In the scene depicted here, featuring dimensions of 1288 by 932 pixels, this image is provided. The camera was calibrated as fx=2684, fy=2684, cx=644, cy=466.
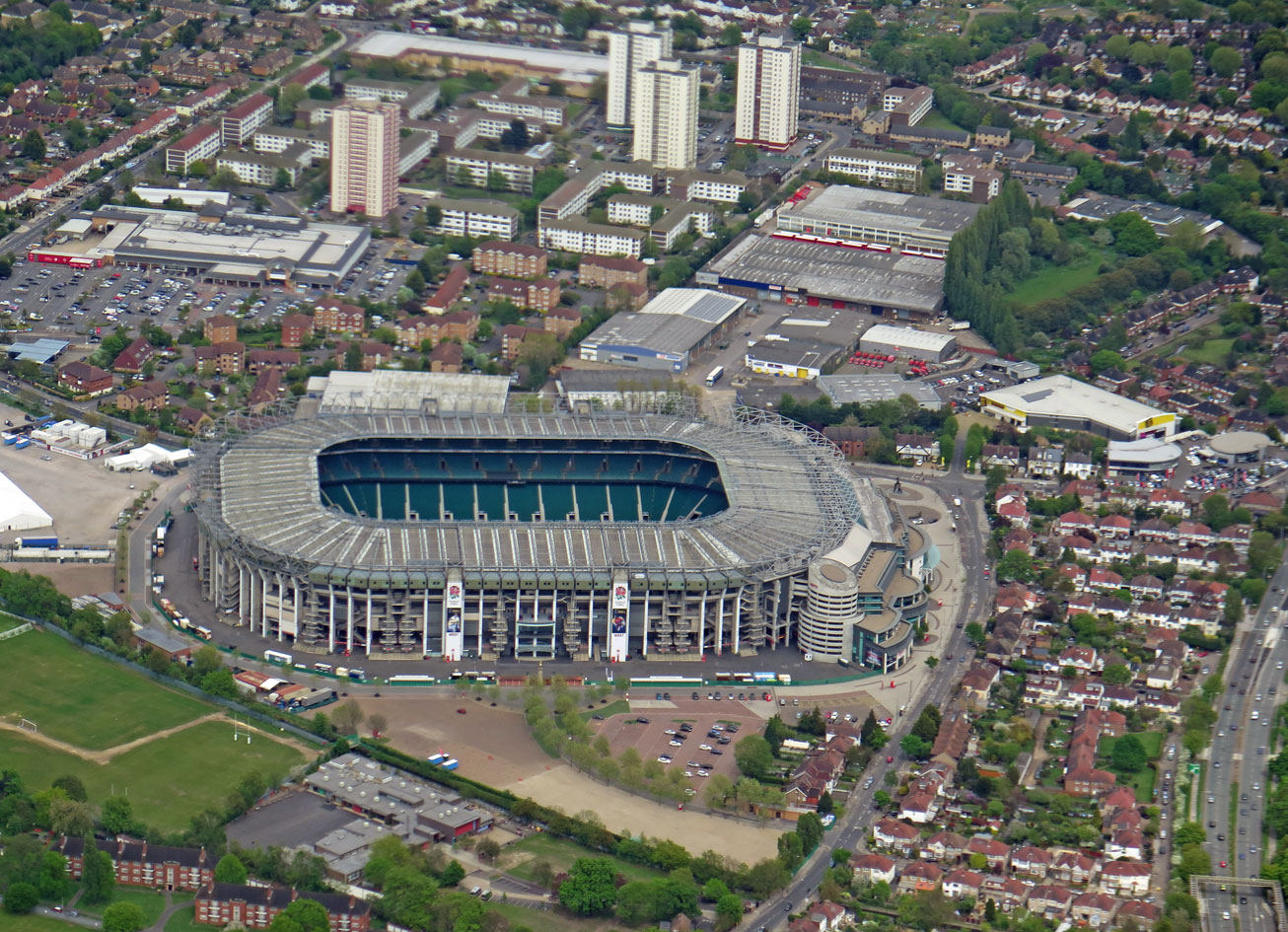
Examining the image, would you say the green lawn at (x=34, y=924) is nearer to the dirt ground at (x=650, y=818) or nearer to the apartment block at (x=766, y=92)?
the dirt ground at (x=650, y=818)

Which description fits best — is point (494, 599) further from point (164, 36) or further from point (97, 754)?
point (164, 36)

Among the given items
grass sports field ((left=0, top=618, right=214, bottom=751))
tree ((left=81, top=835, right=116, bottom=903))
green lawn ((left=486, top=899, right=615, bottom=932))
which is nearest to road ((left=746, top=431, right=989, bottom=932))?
green lawn ((left=486, top=899, right=615, bottom=932))

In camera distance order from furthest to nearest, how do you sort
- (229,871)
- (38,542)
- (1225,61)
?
(1225,61), (38,542), (229,871)

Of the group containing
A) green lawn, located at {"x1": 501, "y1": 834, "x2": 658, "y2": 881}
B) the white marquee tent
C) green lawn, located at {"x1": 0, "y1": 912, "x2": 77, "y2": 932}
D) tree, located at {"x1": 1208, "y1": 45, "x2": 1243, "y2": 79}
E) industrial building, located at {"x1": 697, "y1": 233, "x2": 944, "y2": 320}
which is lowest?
green lawn, located at {"x1": 0, "y1": 912, "x2": 77, "y2": 932}

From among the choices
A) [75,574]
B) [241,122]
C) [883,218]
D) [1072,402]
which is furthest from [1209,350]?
[75,574]

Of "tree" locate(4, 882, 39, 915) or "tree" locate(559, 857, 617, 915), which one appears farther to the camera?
"tree" locate(559, 857, 617, 915)

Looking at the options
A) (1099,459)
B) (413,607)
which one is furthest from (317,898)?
(1099,459)

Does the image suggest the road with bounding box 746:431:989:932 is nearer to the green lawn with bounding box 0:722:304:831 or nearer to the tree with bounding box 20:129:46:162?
the green lawn with bounding box 0:722:304:831

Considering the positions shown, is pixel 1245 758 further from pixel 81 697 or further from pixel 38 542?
pixel 38 542
